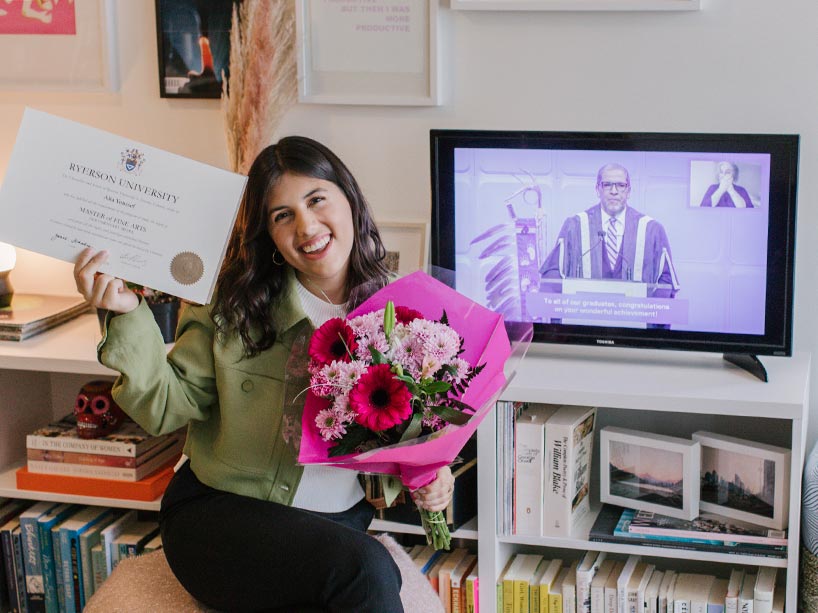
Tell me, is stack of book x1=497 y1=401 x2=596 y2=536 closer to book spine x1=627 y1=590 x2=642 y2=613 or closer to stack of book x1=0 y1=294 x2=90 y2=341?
book spine x1=627 y1=590 x2=642 y2=613

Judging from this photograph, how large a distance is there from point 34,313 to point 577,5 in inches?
60.4

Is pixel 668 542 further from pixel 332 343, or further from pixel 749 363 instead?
pixel 332 343

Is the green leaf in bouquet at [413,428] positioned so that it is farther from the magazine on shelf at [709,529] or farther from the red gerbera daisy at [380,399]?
the magazine on shelf at [709,529]

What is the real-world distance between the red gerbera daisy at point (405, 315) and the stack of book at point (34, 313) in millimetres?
1246

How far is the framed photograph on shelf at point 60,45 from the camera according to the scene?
9.21 feet

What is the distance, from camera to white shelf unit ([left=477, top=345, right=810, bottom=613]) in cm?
217

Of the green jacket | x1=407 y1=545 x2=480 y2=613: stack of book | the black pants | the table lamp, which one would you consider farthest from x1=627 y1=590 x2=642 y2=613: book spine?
the table lamp

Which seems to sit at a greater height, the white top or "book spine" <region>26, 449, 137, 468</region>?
the white top

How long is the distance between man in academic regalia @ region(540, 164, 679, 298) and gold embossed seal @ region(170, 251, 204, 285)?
83cm

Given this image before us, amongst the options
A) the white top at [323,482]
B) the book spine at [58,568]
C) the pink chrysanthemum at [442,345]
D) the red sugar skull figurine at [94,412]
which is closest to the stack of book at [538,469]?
the white top at [323,482]

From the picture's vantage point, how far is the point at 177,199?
1908 millimetres

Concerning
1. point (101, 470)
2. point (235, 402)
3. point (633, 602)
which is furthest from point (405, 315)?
point (101, 470)

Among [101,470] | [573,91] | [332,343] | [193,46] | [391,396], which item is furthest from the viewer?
[193,46]
